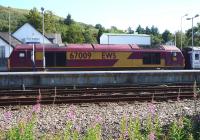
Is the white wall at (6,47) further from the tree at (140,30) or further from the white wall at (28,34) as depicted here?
the tree at (140,30)

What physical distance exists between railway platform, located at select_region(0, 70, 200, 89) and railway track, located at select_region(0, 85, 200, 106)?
3.33 m

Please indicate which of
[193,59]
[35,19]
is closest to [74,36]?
[35,19]

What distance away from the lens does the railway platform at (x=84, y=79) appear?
22.5m

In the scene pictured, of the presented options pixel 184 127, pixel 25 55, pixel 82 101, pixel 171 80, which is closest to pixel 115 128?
pixel 184 127

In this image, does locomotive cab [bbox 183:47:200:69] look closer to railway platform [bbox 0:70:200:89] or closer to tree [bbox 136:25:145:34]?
railway platform [bbox 0:70:200:89]

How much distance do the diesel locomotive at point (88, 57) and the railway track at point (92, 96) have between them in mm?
15426

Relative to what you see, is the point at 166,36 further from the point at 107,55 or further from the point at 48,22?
the point at 107,55

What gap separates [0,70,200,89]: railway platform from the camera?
22.5 m

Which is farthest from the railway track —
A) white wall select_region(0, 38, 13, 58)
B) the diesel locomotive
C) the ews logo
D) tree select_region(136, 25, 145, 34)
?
tree select_region(136, 25, 145, 34)

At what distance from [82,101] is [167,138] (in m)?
7.45

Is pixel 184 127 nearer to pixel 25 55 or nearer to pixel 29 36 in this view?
pixel 25 55

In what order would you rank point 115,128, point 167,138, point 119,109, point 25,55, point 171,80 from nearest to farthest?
point 167,138 < point 115,128 < point 119,109 < point 171,80 < point 25,55

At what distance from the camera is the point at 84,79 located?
2325 cm

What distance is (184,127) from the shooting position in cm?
1028
